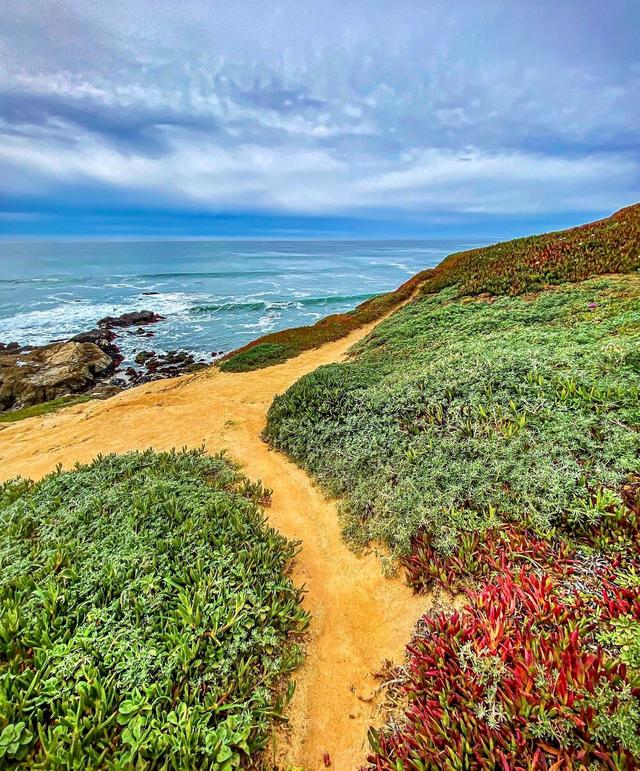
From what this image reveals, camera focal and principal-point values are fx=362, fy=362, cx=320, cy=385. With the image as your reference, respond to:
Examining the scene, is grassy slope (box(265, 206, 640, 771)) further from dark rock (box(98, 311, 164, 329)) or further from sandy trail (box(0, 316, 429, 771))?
dark rock (box(98, 311, 164, 329))

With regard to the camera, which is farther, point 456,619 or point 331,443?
point 331,443

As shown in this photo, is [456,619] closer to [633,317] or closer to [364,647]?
[364,647]

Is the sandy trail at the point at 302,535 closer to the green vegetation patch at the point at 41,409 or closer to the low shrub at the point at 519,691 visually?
the low shrub at the point at 519,691

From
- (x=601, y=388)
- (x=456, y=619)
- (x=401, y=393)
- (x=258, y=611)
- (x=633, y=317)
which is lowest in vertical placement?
(x=258, y=611)

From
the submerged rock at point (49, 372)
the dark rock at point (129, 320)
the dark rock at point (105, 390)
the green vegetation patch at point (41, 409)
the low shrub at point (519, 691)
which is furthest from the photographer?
the dark rock at point (129, 320)

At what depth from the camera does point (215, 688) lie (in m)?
3.49

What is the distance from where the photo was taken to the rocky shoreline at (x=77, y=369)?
20781 mm

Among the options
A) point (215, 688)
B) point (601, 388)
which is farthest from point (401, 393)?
point (215, 688)

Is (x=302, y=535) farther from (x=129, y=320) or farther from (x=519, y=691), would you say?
(x=129, y=320)

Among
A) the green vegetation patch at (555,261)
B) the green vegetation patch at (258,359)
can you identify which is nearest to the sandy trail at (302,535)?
the green vegetation patch at (258,359)

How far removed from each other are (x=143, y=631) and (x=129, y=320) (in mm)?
39227

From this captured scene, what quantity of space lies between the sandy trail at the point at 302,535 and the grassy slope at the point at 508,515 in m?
0.42

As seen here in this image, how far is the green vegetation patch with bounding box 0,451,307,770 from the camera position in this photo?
3.11m

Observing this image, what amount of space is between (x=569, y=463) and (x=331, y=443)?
449 cm
